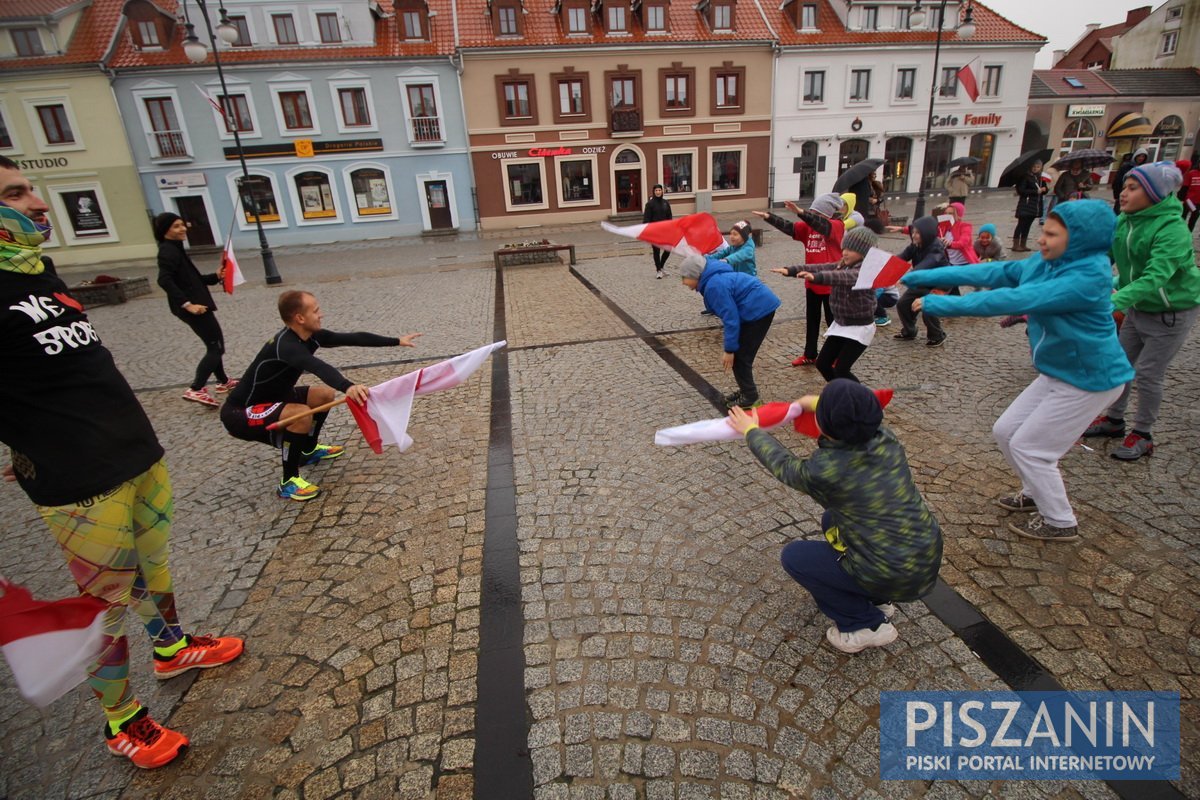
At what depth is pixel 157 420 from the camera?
6.32 meters

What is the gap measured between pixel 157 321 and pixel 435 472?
10.3m

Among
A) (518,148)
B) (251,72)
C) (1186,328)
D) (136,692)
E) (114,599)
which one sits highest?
(251,72)

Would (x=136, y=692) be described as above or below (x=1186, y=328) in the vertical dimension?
below

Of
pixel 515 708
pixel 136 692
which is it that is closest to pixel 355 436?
pixel 136 692

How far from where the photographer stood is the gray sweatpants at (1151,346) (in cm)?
407

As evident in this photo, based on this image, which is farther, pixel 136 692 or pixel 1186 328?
pixel 1186 328

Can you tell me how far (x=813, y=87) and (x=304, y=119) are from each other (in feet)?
77.4

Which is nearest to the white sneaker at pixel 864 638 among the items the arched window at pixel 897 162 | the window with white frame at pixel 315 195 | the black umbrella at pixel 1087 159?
the black umbrella at pixel 1087 159

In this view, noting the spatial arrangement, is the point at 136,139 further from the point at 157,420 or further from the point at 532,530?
the point at 532,530

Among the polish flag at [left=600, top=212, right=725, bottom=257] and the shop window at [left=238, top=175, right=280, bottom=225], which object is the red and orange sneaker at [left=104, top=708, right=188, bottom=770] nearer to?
the polish flag at [left=600, top=212, right=725, bottom=257]

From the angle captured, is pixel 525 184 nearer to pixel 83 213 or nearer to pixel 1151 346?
pixel 83 213

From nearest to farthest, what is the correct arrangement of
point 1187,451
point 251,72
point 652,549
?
point 652,549
point 1187,451
point 251,72

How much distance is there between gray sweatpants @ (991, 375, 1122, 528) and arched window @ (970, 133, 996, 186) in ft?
112

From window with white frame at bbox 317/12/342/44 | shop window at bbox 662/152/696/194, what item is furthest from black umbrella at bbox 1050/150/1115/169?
window with white frame at bbox 317/12/342/44
